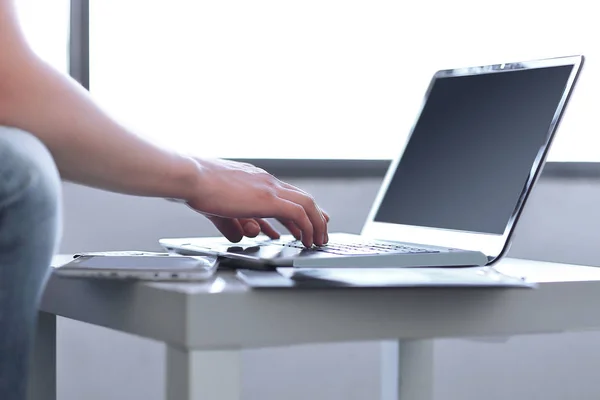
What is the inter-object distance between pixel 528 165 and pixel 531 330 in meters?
0.23

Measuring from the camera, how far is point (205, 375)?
633 millimetres

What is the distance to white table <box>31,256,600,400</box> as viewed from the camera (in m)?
0.64

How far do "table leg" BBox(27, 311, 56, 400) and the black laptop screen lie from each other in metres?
0.50

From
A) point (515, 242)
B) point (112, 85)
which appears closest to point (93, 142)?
point (112, 85)

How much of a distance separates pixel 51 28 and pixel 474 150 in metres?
0.80

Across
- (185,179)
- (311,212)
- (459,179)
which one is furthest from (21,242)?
(459,179)

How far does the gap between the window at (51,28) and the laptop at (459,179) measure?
0.53m

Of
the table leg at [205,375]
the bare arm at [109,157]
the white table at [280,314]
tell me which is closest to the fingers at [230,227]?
the bare arm at [109,157]

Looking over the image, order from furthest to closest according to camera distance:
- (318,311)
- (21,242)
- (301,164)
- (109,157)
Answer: (301,164) → (109,157) → (318,311) → (21,242)

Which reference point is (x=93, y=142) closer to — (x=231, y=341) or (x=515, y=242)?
(x=231, y=341)

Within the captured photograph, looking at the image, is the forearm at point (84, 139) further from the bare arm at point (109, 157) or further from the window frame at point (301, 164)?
the window frame at point (301, 164)

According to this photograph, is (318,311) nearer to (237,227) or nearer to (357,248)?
(357,248)

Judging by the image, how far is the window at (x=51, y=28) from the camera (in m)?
1.46

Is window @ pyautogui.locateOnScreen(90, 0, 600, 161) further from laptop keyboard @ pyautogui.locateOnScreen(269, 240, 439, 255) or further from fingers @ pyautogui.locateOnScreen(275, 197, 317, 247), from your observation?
fingers @ pyautogui.locateOnScreen(275, 197, 317, 247)
